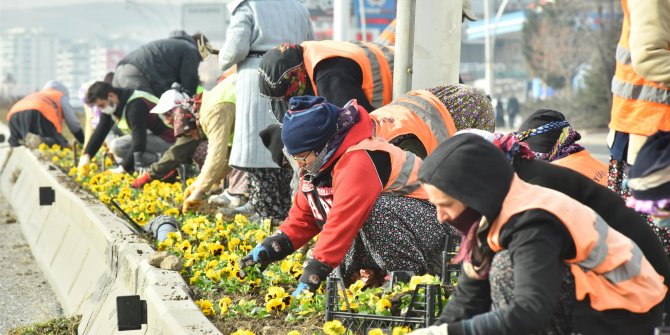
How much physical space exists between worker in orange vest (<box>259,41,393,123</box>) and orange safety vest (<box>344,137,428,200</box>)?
3.20 ft

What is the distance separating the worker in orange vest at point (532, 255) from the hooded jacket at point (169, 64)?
928 centimetres

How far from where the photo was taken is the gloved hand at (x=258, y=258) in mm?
5414

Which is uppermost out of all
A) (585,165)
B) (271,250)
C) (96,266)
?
(585,165)

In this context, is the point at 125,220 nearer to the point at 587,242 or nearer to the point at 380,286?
the point at 380,286

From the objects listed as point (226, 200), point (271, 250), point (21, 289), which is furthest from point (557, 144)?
point (21, 289)

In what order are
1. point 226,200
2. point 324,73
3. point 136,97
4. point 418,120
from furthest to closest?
1. point 136,97
2. point 226,200
3. point 324,73
4. point 418,120

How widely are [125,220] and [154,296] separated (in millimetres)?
2918

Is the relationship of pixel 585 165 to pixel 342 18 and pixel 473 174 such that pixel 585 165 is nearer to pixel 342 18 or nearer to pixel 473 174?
pixel 473 174

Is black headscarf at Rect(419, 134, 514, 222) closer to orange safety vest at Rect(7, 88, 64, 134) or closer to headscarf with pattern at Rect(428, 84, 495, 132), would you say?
headscarf with pattern at Rect(428, 84, 495, 132)

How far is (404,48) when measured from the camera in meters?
7.26

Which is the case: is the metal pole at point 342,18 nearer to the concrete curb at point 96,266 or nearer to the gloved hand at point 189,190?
the concrete curb at point 96,266

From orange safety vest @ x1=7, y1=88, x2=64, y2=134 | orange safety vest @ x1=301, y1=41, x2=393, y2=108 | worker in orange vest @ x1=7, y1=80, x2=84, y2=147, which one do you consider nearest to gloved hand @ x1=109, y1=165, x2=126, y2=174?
worker in orange vest @ x1=7, y1=80, x2=84, y2=147

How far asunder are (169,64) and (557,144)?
7.90 m

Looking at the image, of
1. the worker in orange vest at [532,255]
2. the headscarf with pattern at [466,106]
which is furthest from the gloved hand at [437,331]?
the headscarf with pattern at [466,106]
